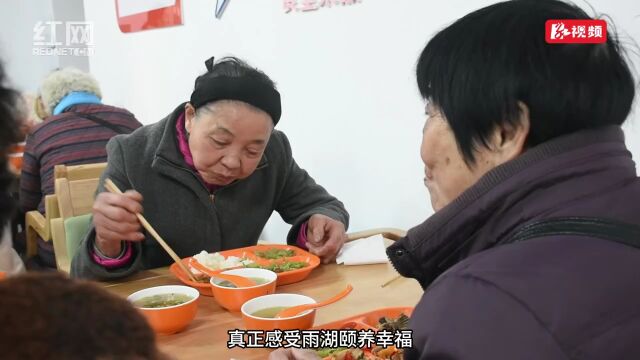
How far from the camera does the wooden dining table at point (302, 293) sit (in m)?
1.11

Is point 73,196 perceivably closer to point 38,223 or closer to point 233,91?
point 38,223

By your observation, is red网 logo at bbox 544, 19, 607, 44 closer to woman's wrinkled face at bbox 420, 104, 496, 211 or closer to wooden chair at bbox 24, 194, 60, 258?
woman's wrinkled face at bbox 420, 104, 496, 211

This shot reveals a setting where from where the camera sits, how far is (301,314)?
3.62ft

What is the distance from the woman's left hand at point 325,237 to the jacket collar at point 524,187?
858mm

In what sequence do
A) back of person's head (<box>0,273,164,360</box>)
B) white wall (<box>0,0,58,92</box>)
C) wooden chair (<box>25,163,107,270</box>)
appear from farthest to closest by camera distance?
white wall (<box>0,0,58,92</box>)
wooden chair (<box>25,163,107,270</box>)
back of person's head (<box>0,273,164,360</box>)

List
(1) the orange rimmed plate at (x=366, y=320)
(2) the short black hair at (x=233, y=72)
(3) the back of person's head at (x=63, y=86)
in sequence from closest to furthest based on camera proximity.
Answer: (1) the orange rimmed plate at (x=366, y=320) → (2) the short black hair at (x=233, y=72) → (3) the back of person's head at (x=63, y=86)

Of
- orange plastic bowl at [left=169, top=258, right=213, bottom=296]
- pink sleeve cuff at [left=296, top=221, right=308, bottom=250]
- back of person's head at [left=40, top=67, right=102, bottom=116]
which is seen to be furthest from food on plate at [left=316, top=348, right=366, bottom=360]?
back of person's head at [left=40, top=67, right=102, bottom=116]

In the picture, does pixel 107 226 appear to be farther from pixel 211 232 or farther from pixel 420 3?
pixel 420 3

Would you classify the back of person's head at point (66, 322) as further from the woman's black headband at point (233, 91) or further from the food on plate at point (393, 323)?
the woman's black headband at point (233, 91)

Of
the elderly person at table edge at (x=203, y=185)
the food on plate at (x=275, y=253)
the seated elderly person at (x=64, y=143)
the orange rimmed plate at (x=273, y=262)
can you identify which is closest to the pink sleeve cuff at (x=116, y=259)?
the elderly person at table edge at (x=203, y=185)

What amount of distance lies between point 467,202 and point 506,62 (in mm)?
210

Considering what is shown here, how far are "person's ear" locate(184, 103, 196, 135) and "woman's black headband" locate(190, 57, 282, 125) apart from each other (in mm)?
34

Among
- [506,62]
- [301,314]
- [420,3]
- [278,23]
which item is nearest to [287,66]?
[278,23]

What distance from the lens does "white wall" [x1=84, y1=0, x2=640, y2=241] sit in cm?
234
